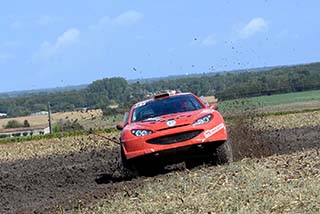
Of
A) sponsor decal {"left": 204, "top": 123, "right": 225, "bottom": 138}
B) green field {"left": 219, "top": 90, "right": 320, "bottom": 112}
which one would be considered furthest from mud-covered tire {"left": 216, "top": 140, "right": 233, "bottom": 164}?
green field {"left": 219, "top": 90, "right": 320, "bottom": 112}

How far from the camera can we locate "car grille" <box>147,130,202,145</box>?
1434 centimetres

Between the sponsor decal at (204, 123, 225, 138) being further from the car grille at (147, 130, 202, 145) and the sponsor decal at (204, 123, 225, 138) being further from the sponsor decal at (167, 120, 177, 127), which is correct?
the sponsor decal at (167, 120, 177, 127)

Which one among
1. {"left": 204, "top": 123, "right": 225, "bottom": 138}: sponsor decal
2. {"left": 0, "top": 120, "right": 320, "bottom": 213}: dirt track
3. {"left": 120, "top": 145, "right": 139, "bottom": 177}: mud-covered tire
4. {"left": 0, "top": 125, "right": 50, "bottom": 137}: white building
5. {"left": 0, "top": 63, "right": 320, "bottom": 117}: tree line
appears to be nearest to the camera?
{"left": 0, "top": 120, "right": 320, "bottom": 213}: dirt track

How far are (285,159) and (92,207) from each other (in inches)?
171

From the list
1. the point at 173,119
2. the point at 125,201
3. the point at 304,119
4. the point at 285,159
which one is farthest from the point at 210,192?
the point at 304,119

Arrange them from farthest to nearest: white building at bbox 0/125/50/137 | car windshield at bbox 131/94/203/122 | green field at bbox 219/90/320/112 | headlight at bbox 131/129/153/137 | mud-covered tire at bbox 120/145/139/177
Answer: white building at bbox 0/125/50/137 → green field at bbox 219/90/320/112 → car windshield at bbox 131/94/203/122 → mud-covered tire at bbox 120/145/139/177 → headlight at bbox 131/129/153/137

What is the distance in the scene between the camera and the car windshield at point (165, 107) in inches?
617

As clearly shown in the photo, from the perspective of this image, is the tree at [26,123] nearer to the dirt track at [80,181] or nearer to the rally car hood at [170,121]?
the dirt track at [80,181]

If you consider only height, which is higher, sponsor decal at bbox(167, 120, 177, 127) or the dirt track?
sponsor decal at bbox(167, 120, 177, 127)

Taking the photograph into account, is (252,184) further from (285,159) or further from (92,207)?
(285,159)

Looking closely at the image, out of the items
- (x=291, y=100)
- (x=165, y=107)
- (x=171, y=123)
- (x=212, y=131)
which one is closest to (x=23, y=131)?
(x=291, y=100)

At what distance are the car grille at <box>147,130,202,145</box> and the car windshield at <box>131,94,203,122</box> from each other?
3.86ft

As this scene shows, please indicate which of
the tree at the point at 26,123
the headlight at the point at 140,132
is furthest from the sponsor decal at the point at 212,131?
the tree at the point at 26,123

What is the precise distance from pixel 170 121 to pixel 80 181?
2.94 m
